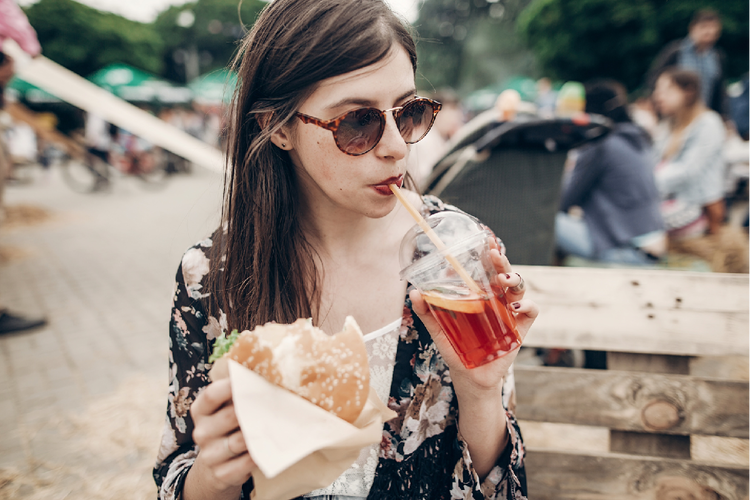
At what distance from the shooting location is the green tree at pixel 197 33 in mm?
54344

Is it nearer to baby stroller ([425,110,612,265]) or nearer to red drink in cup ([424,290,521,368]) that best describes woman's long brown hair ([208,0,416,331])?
red drink in cup ([424,290,521,368])

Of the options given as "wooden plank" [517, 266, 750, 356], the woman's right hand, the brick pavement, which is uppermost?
the woman's right hand

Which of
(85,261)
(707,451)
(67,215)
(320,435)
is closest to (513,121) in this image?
(707,451)

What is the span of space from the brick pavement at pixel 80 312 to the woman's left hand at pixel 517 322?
858 millimetres

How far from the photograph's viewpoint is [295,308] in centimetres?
141

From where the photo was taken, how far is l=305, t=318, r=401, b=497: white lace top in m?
1.36

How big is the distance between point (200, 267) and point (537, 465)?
1.35 metres

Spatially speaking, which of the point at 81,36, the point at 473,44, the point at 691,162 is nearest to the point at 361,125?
the point at 691,162

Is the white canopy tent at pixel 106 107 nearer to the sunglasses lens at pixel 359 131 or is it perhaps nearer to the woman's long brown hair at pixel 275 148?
the woman's long brown hair at pixel 275 148

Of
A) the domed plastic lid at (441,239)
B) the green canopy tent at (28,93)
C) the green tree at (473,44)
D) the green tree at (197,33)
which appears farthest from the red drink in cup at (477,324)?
the green tree at (197,33)

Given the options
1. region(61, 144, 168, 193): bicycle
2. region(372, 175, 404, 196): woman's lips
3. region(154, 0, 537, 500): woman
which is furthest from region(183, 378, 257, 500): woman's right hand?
region(61, 144, 168, 193): bicycle

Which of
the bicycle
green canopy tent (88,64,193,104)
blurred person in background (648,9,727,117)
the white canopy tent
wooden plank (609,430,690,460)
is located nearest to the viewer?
Result: wooden plank (609,430,690,460)

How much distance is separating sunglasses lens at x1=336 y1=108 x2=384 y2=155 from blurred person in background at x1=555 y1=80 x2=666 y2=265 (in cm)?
268

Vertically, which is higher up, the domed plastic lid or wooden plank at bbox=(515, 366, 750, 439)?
the domed plastic lid
